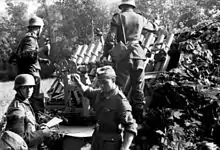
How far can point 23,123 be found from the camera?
148 inches

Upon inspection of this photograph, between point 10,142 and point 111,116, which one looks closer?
point 10,142

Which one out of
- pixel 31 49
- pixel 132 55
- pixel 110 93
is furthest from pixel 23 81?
pixel 132 55

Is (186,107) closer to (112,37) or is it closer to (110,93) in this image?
(112,37)

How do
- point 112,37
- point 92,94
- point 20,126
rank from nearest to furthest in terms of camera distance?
1. point 20,126
2. point 92,94
3. point 112,37

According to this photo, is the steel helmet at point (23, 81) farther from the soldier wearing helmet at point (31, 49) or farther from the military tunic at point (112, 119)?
the soldier wearing helmet at point (31, 49)

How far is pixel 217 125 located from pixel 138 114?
154 centimetres

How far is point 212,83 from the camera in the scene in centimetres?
762

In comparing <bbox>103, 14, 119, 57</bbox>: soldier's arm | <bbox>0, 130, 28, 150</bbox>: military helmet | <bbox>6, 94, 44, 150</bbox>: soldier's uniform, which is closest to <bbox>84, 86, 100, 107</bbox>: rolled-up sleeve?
<bbox>6, 94, 44, 150</bbox>: soldier's uniform

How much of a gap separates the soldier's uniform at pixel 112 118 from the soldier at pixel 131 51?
5.66 feet

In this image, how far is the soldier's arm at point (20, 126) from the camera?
369 cm

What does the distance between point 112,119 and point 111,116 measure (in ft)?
0.12

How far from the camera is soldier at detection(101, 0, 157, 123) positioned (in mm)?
6086

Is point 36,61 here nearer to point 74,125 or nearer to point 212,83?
point 74,125

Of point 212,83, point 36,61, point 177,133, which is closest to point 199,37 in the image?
point 212,83
